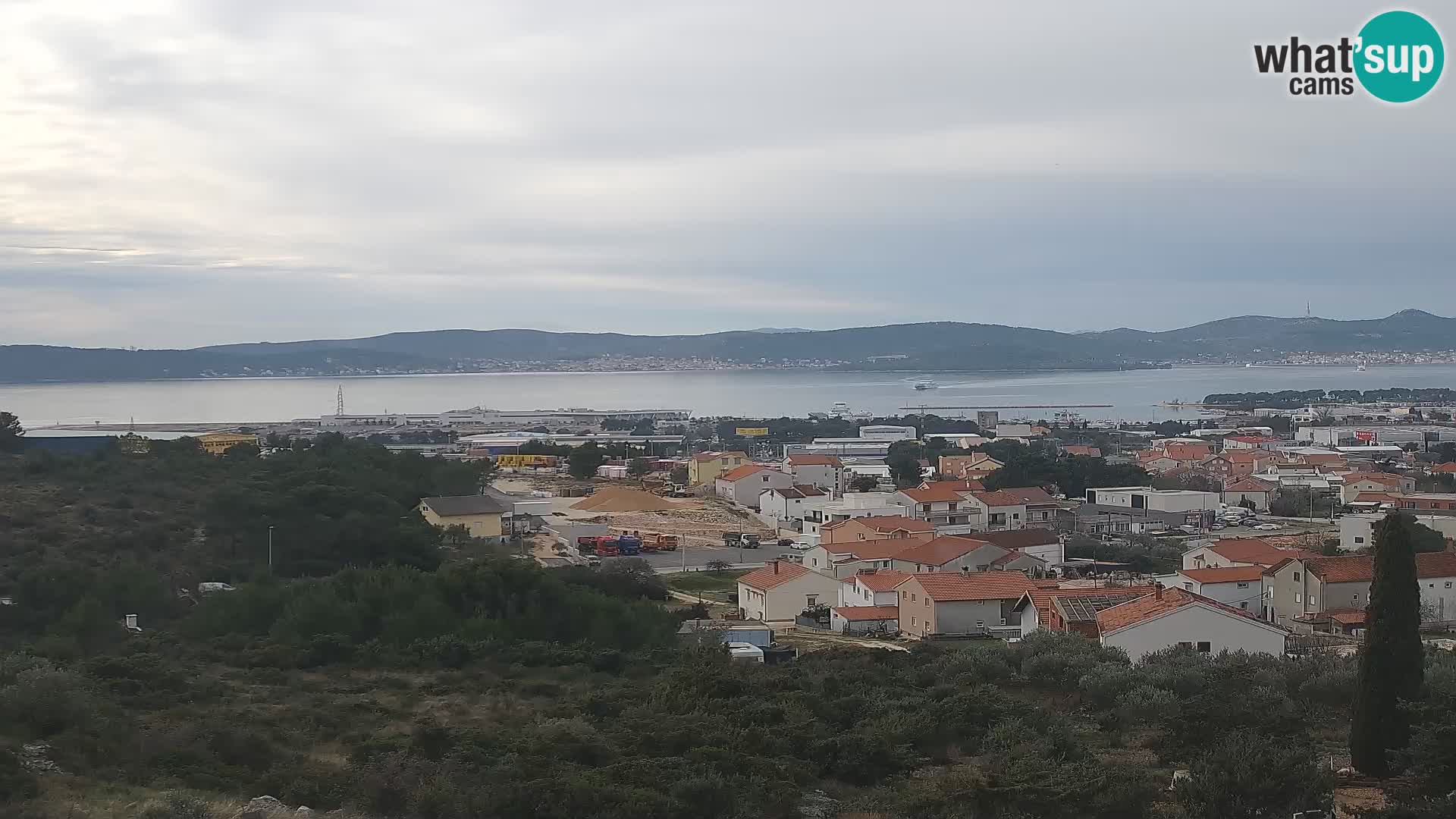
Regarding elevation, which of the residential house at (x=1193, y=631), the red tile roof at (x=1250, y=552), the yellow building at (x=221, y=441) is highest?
the yellow building at (x=221, y=441)

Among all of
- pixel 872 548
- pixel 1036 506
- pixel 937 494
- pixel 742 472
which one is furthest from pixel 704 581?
pixel 742 472

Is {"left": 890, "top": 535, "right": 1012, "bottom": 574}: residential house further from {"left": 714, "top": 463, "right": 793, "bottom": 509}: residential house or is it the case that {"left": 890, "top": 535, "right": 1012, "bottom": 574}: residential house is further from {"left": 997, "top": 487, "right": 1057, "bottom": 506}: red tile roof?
{"left": 714, "top": 463, "right": 793, "bottom": 509}: residential house

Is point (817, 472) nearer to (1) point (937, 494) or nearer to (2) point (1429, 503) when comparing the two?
(1) point (937, 494)

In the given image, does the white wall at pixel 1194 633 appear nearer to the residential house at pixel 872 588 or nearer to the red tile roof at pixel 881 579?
the residential house at pixel 872 588

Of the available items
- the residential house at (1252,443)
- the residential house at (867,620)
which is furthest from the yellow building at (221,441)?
the residential house at (1252,443)

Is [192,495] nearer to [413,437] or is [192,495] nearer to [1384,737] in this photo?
[1384,737]

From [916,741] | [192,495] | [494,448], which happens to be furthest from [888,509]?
[494,448]

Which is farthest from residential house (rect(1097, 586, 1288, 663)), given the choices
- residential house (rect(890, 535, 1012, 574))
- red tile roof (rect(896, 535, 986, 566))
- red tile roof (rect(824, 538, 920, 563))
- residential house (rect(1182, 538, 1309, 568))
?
red tile roof (rect(824, 538, 920, 563))
